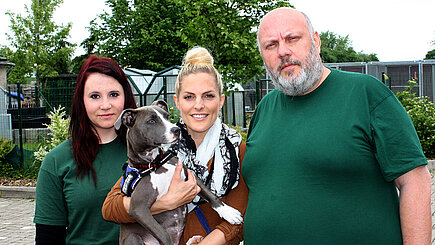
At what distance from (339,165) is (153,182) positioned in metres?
1.47

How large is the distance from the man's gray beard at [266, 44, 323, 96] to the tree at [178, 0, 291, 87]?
8477 mm

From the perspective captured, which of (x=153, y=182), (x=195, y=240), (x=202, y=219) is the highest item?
(x=153, y=182)

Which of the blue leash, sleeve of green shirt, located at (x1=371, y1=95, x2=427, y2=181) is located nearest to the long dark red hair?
the blue leash

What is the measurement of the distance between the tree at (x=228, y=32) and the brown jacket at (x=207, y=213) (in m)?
8.38

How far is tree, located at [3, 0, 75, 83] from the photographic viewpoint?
31656 mm

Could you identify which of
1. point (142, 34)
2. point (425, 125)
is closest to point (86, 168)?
point (425, 125)

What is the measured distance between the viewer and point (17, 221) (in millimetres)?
8656

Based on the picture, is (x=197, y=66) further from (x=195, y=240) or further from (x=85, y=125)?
(x=195, y=240)

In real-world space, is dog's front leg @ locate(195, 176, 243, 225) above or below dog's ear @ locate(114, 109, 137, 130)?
below

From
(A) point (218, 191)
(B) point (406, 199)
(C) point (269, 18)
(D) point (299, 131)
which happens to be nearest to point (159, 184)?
(A) point (218, 191)

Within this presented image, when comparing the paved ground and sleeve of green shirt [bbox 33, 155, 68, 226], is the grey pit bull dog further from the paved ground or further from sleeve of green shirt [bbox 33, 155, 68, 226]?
the paved ground

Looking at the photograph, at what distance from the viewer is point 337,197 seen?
2.52 metres

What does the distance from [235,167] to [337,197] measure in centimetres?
90

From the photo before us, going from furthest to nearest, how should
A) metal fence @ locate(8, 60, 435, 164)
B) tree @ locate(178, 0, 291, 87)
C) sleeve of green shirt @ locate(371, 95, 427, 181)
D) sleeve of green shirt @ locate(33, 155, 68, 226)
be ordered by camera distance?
1. metal fence @ locate(8, 60, 435, 164)
2. tree @ locate(178, 0, 291, 87)
3. sleeve of green shirt @ locate(33, 155, 68, 226)
4. sleeve of green shirt @ locate(371, 95, 427, 181)
